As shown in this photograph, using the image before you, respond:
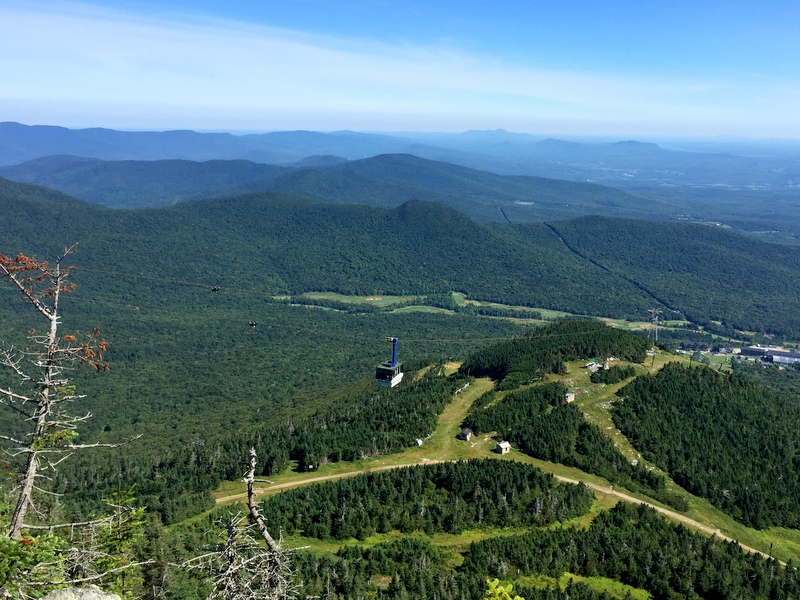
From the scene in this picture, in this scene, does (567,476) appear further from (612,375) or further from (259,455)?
(259,455)

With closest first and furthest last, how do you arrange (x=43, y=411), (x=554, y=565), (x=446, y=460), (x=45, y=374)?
1. (x=45, y=374)
2. (x=43, y=411)
3. (x=554, y=565)
4. (x=446, y=460)

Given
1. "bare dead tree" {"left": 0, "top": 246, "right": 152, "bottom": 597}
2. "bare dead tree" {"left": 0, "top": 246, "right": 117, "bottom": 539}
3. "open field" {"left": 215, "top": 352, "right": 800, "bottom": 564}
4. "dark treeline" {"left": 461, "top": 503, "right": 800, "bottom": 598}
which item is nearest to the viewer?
"bare dead tree" {"left": 0, "top": 246, "right": 152, "bottom": 597}

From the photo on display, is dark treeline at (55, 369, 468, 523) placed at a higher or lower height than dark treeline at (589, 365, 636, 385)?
lower

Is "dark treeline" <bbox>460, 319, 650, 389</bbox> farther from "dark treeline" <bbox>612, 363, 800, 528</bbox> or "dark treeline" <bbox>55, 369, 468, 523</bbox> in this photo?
"dark treeline" <bbox>55, 369, 468, 523</bbox>

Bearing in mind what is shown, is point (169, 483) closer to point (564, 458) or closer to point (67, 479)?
point (67, 479)

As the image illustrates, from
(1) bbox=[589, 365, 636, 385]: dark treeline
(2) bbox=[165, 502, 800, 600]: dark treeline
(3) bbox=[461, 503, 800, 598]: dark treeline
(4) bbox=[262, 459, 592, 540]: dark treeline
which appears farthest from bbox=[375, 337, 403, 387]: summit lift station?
(3) bbox=[461, 503, 800, 598]: dark treeline

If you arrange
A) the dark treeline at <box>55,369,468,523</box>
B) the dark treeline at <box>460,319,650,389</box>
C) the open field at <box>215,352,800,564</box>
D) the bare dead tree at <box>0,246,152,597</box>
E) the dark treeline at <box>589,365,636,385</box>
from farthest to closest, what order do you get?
1. the dark treeline at <box>460,319,650,389</box>
2. the dark treeline at <box>589,365,636,385</box>
3. the dark treeline at <box>55,369,468,523</box>
4. the open field at <box>215,352,800,564</box>
5. the bare dead tree at <box>0,246,152,597</box>

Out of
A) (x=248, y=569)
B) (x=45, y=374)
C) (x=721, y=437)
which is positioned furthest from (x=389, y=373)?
(x=248, y=569)
